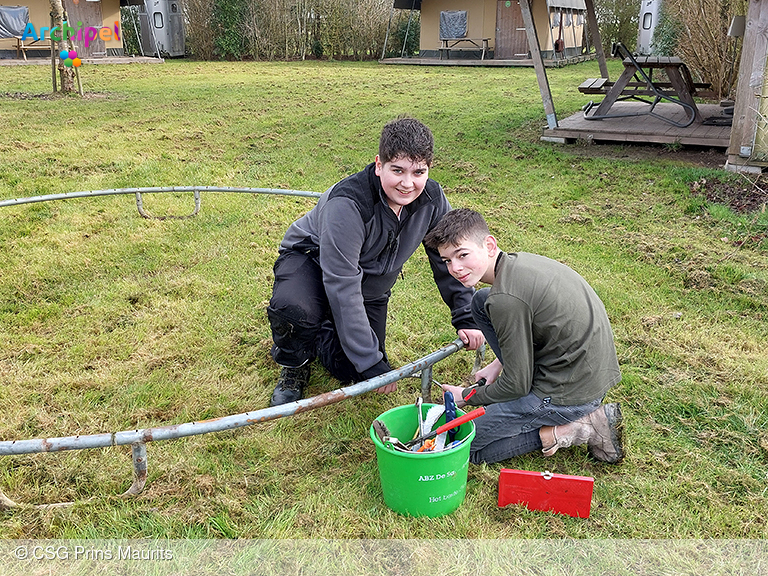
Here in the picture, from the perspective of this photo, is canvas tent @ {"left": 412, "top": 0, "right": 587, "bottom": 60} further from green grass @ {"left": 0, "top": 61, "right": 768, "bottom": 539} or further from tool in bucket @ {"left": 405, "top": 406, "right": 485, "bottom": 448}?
tool in bucket @ {"left": 405, "top": 406, "right": 485, "bottom": 448}

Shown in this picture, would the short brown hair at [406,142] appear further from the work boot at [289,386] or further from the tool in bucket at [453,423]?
the work boot at [289,386]

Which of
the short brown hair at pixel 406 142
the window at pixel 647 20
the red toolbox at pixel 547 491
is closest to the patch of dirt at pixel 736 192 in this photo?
the short brown hair at pixel 406 142

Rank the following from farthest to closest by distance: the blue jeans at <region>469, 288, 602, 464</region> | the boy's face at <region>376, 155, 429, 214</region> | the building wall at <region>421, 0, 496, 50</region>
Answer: the building wall at <region>421, 0, 496, 50</region> < the boy's face at <region>376, 155, 429, 214</region> < the blue jeans at <region>469, 288, 602, 464</region>

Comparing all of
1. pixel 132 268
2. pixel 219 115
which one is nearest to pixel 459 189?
pixel 132 268

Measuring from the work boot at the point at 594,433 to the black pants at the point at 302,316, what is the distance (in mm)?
1022

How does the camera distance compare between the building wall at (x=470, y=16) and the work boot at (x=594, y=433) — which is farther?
the building wall at (x=470, y=16)

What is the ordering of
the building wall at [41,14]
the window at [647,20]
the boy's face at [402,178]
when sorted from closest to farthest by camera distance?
the boy's face at [402,178], the building wall at [41,14], the window at [647,20]

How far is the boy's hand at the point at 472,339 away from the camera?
3.31 metres

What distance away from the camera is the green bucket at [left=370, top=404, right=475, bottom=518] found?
2.44m

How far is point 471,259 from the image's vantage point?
104 inches

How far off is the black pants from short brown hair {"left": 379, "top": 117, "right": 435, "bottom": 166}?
80 centimetres

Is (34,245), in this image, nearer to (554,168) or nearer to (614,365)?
(614,365)

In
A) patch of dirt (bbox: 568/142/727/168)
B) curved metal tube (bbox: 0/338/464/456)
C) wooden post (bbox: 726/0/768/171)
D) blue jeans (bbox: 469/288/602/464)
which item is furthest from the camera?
patch of dirt (bbox: 568/142/727/168)
